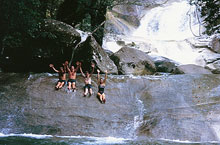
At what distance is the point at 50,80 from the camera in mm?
8305

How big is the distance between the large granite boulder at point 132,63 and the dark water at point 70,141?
206 inches

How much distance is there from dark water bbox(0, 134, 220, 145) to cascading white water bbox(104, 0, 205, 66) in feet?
42.9

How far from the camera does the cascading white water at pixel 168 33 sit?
2061 cm

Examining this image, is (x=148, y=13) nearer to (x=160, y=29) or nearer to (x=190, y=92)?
(x=160, y=29)

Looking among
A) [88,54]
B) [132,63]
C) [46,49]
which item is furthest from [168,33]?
[46,49]

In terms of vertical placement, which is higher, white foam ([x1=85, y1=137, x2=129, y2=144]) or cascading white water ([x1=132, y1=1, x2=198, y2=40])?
cascading white water ([x1=132, y1=1, x2=198, y2=40])

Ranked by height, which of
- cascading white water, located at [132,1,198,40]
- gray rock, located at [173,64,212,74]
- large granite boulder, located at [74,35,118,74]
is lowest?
gray rock, located at [173,64,212,74]

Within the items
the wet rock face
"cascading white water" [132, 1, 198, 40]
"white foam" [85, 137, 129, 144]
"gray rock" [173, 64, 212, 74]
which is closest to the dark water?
"white foam" [85, 137, 129, 144]

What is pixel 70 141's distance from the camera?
19.1ft

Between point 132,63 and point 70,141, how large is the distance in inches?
248

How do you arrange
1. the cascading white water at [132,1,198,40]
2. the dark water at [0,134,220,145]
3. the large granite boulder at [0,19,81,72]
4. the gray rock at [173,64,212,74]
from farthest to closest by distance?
the cascading white water at [132,1,198,40], the gray rock at [173,64,212,74], the large granite boulder at [0,19,81,72], the dark water at [0,134,220,145]

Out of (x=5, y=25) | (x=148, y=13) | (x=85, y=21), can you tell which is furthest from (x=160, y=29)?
(x=5, y=25)

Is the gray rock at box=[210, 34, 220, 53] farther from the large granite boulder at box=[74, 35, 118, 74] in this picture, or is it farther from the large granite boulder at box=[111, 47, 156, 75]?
the large granite boulder at box=[74, 35, 118, 74]

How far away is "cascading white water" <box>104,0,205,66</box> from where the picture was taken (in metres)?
20.6
